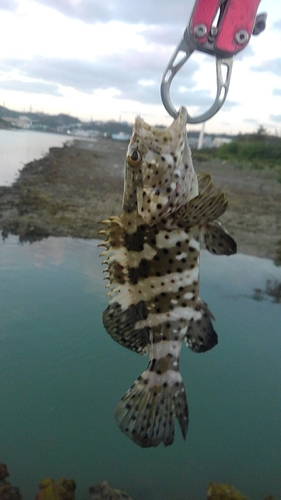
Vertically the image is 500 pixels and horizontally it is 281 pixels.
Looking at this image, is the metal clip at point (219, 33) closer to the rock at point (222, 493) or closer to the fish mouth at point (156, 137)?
the fish mouth at point (156, 137)

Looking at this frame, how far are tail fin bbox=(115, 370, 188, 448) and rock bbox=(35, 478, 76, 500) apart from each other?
106 inches

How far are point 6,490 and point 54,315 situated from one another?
3.57m

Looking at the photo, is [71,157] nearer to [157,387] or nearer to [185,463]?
[185,463]

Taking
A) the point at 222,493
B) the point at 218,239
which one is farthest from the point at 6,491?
the point at 218,239

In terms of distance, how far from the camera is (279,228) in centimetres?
989

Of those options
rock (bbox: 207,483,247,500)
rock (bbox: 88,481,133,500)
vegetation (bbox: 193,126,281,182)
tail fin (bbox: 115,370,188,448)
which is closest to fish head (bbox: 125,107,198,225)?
tail fin (bbox: 115,370,188,448)

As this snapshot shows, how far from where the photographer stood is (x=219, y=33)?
51.0 inches

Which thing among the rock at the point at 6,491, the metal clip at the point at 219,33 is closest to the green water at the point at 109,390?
the rock at the point at 6,491

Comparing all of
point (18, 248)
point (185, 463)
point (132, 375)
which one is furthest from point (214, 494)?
point (18, 248)

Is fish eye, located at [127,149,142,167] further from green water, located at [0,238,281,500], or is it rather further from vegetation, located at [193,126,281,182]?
vegetation, located at [193,126,281,182]

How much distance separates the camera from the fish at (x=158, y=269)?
1.51 meters

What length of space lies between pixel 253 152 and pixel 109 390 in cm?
976

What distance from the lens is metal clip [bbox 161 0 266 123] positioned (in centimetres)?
128

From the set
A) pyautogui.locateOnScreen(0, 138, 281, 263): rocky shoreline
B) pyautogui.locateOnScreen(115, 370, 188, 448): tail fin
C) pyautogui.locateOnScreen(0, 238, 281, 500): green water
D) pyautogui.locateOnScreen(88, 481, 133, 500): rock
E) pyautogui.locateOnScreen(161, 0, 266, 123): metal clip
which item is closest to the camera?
pyautogui.locateOnScreen(161, 0, 266, 123): metal clip
